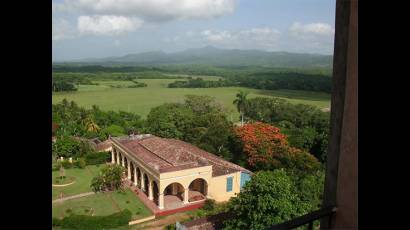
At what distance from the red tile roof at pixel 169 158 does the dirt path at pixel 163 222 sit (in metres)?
1.32

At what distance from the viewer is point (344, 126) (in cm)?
171

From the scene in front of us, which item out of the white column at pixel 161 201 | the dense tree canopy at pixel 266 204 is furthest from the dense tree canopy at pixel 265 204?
the white column at pixel 161 201

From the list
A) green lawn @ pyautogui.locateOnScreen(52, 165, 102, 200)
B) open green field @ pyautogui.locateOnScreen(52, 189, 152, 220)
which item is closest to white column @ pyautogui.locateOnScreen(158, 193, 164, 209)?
open green field @ pyautogui.locateOnScreen(52, 189, 152, 220)

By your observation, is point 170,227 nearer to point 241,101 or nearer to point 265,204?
point 265,204

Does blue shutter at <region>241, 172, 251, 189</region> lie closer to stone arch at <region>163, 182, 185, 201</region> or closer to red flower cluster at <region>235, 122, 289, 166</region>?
red flower cluster at <region>235, 122, 289, 166</region>

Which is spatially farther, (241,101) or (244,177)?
(241,101)

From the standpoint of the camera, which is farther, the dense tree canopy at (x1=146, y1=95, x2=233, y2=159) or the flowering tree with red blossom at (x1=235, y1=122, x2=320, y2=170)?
the dense tree canopy at (x1=146, y1=95, x2=233, y2=159)

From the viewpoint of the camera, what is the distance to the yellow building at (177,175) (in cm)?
1068

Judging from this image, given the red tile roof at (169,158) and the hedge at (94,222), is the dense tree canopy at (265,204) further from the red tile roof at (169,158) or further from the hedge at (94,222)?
the red tile roof at (169,158)

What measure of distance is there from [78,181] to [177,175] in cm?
480

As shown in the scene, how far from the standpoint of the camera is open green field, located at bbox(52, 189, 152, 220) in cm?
1030

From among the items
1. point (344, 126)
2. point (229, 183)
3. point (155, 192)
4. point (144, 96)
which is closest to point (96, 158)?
point (155, 192)

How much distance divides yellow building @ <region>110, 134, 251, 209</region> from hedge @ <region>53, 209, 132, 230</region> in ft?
4.30
